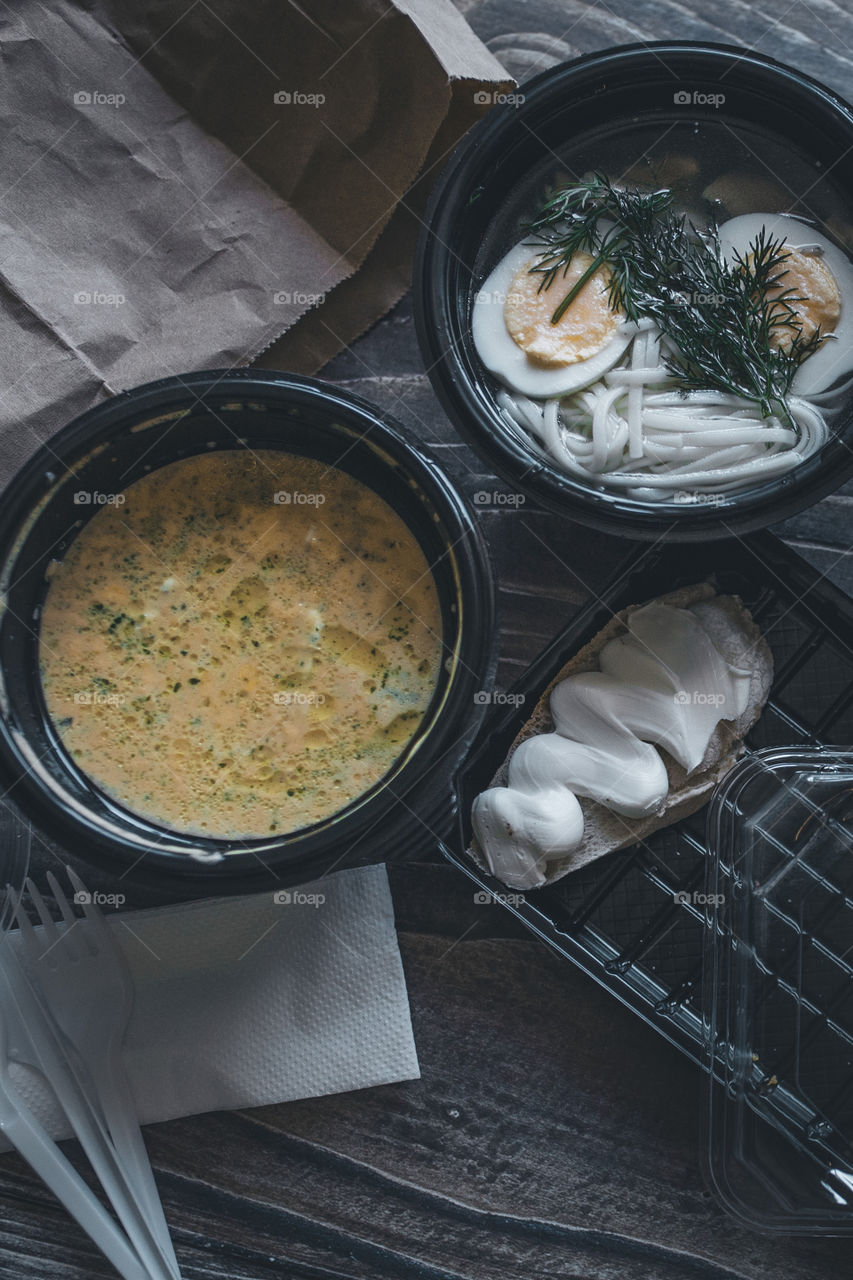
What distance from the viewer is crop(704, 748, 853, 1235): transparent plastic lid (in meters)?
1.04

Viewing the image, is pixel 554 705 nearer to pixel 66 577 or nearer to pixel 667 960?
pixel 667 960

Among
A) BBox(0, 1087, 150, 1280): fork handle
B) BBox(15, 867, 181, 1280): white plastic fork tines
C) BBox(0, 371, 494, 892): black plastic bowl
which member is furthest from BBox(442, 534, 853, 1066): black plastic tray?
BBox(0, 1087, 150, 1280): fork handle

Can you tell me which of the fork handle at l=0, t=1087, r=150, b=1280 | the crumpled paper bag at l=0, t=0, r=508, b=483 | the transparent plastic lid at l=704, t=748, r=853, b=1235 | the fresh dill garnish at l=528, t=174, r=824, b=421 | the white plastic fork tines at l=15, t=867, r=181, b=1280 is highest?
the fresh dill garnish at l=528, t=174, r=824, b=421

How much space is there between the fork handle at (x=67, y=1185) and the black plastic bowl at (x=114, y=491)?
0.32 meters

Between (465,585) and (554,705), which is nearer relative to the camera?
(465,585)

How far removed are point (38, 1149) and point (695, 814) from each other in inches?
28.5

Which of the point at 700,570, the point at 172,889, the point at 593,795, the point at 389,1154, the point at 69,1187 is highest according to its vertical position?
the point at 700,570

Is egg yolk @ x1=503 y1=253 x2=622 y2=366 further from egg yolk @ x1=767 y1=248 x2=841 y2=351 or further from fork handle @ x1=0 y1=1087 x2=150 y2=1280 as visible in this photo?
fork handle @ x1=0 y1=1087 x2=150 y2=1280

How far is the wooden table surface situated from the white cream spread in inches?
4.5

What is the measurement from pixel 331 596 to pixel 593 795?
314 millimetres

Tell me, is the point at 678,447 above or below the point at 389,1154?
above

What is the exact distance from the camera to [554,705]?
1.03 m

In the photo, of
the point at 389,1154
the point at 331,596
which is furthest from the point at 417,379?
the point at 389,1154

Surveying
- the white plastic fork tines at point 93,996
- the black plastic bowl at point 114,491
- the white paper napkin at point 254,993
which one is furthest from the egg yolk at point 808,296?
the white plastic fork tines at point 93,996
